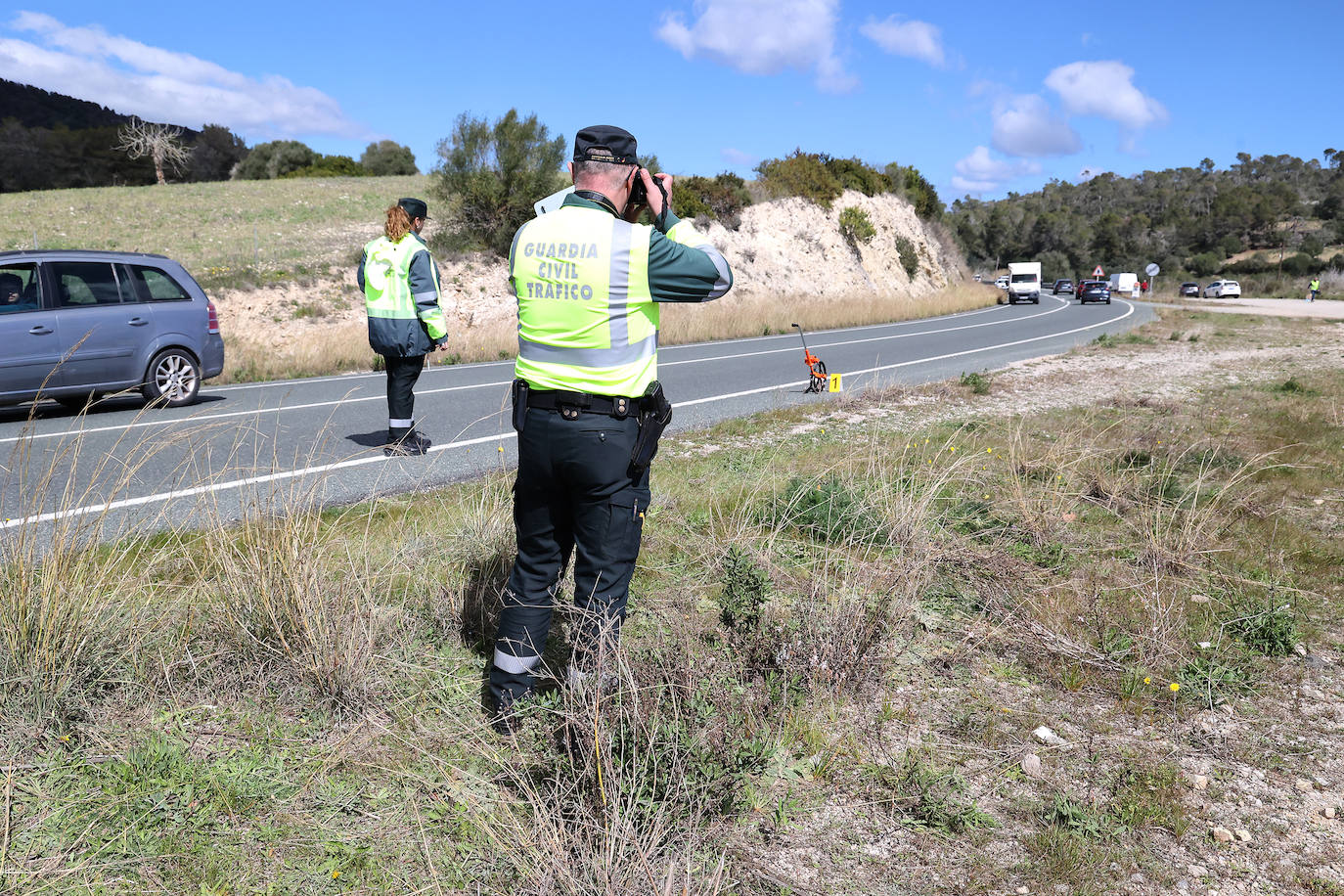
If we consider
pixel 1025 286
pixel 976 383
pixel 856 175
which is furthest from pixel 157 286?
pixel 1025 286

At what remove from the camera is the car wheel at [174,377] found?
9.31 metres

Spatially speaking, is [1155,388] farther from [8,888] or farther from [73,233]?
[73,233]

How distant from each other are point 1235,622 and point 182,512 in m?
5.70

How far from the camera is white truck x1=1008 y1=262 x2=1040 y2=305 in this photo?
42.0 metres

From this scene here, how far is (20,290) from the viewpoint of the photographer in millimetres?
8703

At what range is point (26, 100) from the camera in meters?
85.8

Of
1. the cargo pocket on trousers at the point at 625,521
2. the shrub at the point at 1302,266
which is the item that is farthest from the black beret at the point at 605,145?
the shrub at the point at 1302,266

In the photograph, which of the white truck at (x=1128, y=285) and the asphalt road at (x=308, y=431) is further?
the white truck at (x=1128, y=285)

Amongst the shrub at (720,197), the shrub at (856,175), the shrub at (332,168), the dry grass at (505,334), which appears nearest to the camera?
the dry grass at (505,334)

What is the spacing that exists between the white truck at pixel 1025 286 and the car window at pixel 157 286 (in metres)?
39.9

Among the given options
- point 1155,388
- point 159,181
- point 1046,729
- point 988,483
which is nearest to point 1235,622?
point 1046,729

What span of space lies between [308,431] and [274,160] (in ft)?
207

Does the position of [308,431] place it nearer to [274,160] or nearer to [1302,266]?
[274,160]

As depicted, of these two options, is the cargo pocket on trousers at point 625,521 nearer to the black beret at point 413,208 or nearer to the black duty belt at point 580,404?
the black duty belt at point 580,404
